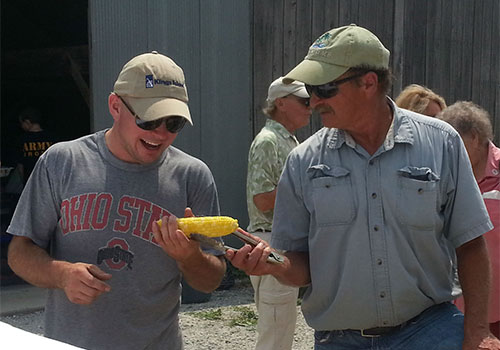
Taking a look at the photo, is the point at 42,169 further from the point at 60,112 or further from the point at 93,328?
the point at 60,112

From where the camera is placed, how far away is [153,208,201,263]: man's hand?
7.48 feet

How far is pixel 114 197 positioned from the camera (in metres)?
2.54

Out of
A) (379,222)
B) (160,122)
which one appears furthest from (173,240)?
(379,222)

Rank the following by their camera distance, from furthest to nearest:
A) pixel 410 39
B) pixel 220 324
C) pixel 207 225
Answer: pixel 410 39 < pixel 220 324 < pixel 207 225

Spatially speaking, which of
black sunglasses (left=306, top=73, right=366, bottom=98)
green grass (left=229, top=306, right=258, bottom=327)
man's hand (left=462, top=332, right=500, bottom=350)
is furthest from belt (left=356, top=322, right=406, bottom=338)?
green grass (left=229, top=306, right=258, bottom=327)

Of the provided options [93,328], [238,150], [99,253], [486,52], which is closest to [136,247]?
[99,253]

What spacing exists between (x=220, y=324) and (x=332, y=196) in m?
3.81

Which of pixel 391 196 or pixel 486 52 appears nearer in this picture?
pixel 391 196

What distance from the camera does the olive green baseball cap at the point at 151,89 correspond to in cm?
248

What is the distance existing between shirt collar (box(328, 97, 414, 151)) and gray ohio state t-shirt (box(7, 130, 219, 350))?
664mm

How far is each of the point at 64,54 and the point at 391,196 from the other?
8244 mm

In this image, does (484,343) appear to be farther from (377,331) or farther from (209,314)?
(209,314)

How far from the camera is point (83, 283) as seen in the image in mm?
2227

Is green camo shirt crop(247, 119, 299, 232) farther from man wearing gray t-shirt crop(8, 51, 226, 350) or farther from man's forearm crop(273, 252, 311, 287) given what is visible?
man wearing gray t-shirt crop(8, 51, 226, 350)
